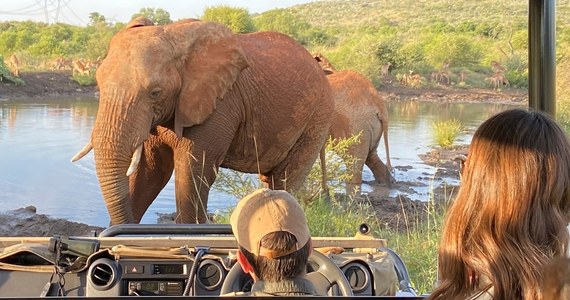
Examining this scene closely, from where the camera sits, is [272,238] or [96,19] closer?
[272,238]

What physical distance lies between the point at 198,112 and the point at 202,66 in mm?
258

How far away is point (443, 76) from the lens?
960 centimetres

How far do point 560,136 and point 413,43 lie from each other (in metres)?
8.72

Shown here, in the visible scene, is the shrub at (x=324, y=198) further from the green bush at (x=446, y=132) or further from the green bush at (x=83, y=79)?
the green bush at (x=83, y=79)

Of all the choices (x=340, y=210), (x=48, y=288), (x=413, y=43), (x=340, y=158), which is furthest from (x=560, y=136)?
(x=413, y=43)

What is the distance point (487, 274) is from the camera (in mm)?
1096

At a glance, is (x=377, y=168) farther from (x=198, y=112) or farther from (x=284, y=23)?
(x=198, y=112)

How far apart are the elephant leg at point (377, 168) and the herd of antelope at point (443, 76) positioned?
132 centimetres

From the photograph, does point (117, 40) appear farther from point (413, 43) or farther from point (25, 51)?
point (413, 43)

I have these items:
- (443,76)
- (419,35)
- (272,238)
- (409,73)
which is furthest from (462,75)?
(272,238)

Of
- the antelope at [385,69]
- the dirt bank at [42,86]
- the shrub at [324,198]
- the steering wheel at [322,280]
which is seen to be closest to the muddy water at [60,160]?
the dirt bank at [42,86]

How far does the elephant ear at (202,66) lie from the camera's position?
512 centimetres

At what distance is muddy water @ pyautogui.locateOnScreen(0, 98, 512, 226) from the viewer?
811cm

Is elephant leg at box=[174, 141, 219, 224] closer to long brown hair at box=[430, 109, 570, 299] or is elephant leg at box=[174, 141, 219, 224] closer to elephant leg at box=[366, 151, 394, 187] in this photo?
elephant leg at box=[366, 151, 394, 187]
